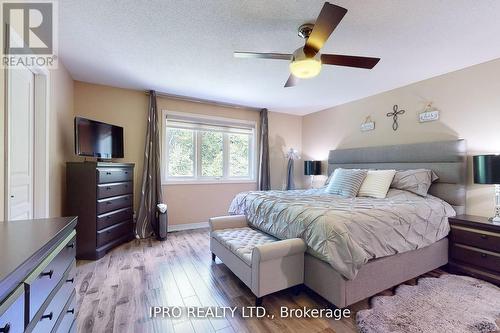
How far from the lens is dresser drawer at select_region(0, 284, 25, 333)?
1.96 feet

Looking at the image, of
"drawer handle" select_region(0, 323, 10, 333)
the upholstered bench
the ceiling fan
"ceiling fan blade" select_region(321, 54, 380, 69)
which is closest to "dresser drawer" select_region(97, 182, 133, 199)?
the upholstered bench

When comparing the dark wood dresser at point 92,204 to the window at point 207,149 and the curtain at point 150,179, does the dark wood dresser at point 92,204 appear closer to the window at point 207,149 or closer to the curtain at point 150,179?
the curtain at point 150,179

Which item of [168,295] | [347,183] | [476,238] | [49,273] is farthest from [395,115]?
[49,273]

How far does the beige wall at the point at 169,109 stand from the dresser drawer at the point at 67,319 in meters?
2.75

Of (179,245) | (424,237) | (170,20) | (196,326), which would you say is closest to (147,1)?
(170,20)

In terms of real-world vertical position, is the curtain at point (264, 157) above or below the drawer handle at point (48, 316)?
above

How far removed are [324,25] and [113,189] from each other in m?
3.13

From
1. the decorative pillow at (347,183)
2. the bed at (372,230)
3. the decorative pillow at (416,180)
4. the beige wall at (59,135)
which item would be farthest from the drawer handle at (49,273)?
the decorative pillow at (416,180)

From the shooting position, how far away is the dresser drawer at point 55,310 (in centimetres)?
86

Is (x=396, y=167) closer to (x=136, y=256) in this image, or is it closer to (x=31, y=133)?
(x=136, y=256)

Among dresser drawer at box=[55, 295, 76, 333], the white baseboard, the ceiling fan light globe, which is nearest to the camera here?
dresser drawer at box=[55, 295, 76, 333]

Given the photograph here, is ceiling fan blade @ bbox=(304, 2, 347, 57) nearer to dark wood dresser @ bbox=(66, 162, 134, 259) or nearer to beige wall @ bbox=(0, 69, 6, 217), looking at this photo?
beige wall @ bbox=(0, 69, 6, 217)

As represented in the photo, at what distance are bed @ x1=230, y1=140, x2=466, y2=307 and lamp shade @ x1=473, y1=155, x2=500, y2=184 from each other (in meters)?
0.37

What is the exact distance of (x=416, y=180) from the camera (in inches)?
112
